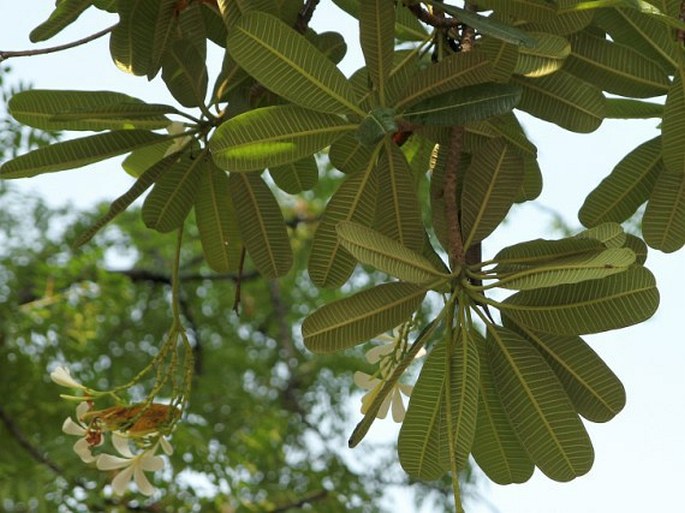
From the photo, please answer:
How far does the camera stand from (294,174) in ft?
3.34

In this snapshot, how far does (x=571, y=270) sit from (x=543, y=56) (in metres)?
0.18

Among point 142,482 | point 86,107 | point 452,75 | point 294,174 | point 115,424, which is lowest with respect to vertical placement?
point 142,482

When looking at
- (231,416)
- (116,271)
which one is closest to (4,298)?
(116,271)

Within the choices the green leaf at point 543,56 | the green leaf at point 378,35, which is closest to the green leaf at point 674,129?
the green leaf at point 543,56

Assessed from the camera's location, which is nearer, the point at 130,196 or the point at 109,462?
the point at 130,196

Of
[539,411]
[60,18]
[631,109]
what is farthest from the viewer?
[631,109]

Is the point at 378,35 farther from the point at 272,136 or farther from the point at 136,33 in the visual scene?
the point at 136,33

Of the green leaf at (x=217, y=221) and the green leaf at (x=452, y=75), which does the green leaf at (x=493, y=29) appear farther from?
the green leaf at (x=217, y=221)

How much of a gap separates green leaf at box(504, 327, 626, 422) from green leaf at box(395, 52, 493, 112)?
19 centimetres

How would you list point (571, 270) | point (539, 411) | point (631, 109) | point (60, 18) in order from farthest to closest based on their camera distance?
1. point (631, 109)
2. point (60, 18)
3. point (539, 411)
4. point (571, 270)

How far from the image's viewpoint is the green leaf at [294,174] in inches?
40.1

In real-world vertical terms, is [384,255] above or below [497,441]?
above

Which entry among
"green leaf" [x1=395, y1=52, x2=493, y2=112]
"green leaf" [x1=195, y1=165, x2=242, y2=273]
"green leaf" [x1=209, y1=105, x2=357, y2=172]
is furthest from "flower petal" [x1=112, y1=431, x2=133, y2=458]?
"green leaf" [x1=395, y1=52, x2=493, y2=112]

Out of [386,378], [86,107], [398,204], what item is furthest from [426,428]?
[86,107]
